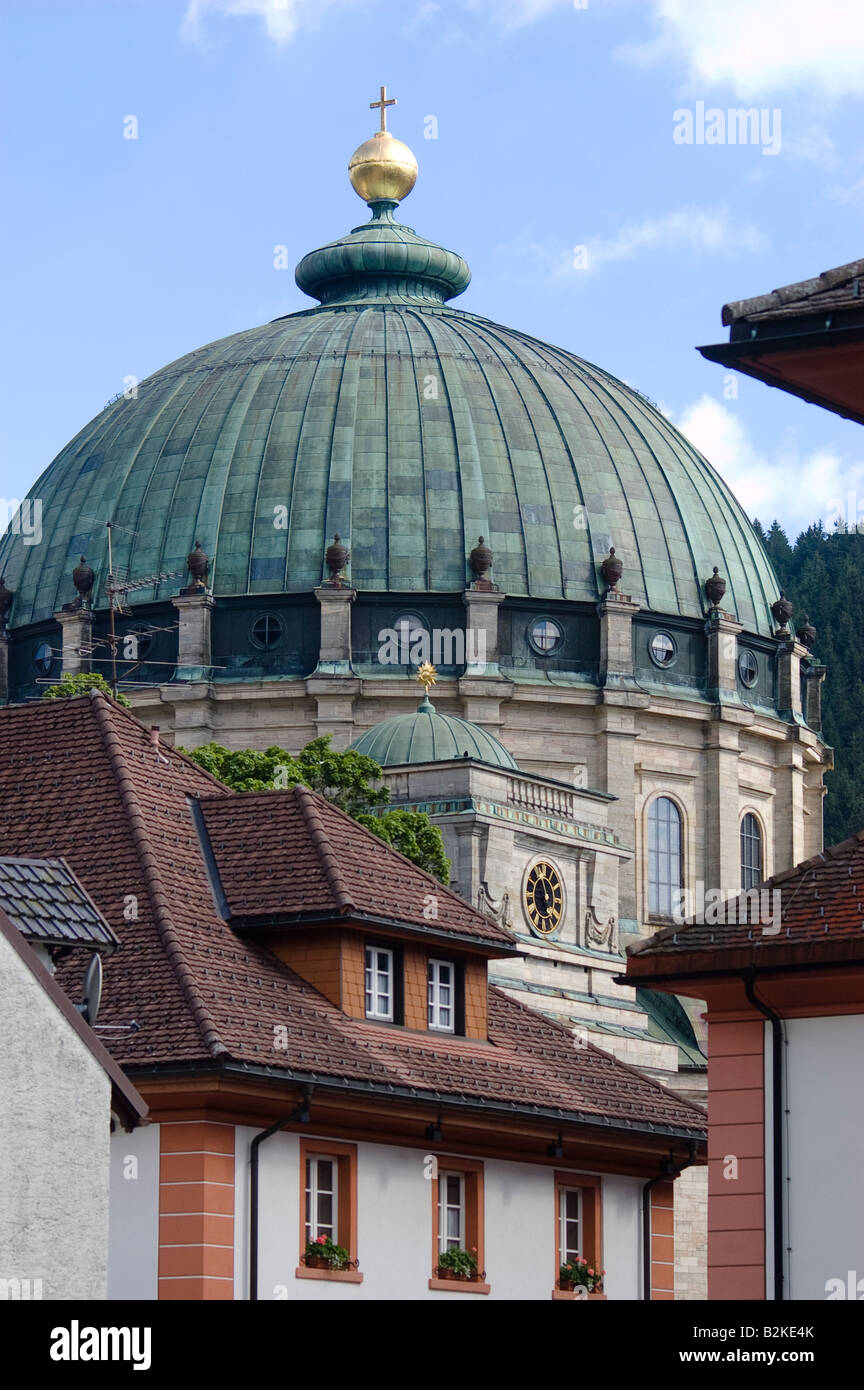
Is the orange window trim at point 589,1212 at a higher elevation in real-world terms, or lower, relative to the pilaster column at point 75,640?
lower

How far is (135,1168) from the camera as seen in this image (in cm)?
3412

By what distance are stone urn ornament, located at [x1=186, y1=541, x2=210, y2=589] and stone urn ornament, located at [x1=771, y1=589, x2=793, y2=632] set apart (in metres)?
19.3

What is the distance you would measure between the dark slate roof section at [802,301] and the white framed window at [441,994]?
58.1ft

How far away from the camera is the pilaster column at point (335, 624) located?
316 ft

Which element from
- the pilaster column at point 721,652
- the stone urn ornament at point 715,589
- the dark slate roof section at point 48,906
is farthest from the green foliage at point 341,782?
the dark slate roof section at point 48,906

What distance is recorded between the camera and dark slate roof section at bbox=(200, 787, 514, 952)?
37.8 m

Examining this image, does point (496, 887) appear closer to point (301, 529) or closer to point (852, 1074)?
point (301, 529)

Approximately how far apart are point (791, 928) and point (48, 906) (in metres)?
6.51

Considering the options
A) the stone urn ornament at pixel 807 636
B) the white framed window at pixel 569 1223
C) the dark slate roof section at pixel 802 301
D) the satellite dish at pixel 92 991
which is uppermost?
the stone urn ornament at pixel 807 636

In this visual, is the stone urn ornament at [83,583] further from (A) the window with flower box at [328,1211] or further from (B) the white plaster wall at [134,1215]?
(B) the white plaster wall at [134,1215]

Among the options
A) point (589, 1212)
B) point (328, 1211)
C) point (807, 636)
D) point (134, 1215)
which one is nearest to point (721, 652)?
point (807, 636)

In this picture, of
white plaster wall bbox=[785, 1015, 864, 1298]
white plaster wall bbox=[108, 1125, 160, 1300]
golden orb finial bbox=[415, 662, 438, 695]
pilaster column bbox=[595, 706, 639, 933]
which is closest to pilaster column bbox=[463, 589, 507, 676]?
pilaster column bbox=[595, 706, 639, 933]

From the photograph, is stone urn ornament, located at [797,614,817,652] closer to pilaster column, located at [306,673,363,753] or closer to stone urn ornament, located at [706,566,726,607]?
stone urn ornament, located at [706,566,726,607]
